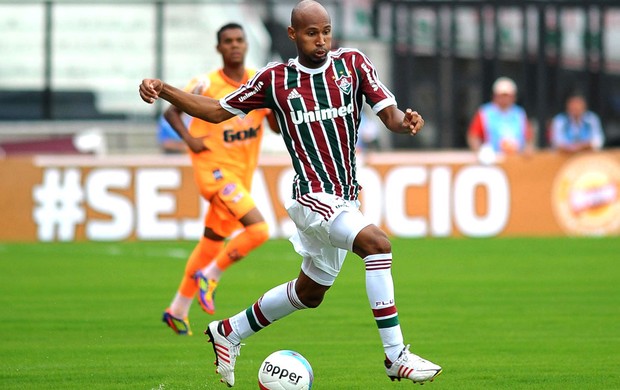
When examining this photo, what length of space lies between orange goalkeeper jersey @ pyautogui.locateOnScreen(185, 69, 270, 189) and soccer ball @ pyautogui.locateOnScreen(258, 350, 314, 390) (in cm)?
387

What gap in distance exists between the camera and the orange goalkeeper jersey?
1046 cm

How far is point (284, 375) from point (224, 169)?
396cm

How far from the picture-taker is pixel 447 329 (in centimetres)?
964

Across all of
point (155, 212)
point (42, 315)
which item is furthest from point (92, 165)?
point (42, 315)

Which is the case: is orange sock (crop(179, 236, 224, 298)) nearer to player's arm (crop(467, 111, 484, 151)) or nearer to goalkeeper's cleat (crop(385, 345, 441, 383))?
goalkeeper's cleat (crop(385, 345, 441, 383))

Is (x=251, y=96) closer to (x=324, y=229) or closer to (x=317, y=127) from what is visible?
(x=317, y=127)

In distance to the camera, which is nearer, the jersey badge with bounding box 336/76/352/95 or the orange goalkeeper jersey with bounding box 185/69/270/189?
the jersey badge with bounding box 336/76/352/95

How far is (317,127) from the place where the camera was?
7.13 meters

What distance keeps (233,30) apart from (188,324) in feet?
7.78

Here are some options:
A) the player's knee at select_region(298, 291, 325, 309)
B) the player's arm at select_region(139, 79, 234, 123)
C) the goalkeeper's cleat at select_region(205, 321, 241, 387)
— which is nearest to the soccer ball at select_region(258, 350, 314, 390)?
the goalkeeper's cleat at select_region(205, 321, 241, 387)

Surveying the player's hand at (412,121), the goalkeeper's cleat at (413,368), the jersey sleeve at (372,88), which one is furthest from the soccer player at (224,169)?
the goalkeeper's cleat at (413,368)

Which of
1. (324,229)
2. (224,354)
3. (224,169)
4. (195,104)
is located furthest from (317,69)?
(224,169)

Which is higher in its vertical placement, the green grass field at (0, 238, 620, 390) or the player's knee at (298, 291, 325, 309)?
the player's knee at (298, 291, 325, 309)

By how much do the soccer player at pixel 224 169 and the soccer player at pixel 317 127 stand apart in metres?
2.61
